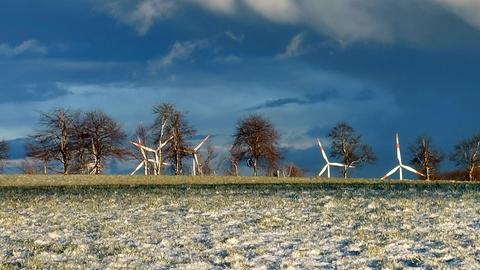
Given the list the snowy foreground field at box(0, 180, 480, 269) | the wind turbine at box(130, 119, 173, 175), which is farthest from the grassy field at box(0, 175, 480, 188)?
the wind turbine at box(130, 119, 173, 175)

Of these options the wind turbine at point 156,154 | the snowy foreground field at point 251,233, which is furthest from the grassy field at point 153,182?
the wind turbine at point 156,154

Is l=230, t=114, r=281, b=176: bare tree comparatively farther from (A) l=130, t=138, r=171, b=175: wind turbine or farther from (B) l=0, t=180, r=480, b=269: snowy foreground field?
(B) l=0, t=180, r=480, b=269: snowy foreground field

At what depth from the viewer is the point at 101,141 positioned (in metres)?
93.4

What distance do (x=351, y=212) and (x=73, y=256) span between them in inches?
418

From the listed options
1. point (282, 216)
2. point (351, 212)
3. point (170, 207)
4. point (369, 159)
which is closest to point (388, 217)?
point (351, 212)

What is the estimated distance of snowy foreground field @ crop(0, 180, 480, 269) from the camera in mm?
13953

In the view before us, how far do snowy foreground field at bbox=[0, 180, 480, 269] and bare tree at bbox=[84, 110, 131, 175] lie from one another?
6466 centimetres

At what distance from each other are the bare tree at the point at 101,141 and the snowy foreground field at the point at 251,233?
64.7 m

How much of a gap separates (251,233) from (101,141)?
259 ft

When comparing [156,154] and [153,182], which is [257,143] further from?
[153,182]

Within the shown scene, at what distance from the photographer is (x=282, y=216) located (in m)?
21.0

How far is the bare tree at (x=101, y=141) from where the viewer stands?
92.5 metres

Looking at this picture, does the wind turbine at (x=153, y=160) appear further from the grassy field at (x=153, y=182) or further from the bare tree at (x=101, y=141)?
the grassy field at (x=153, y=182)

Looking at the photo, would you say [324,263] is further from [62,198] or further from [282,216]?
[62,198]
